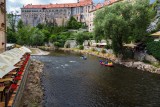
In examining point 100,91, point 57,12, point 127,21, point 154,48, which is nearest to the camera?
point 100,91

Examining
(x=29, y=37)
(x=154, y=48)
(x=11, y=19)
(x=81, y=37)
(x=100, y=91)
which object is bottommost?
(x=100, y=91)

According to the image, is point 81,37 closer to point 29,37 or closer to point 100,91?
point 29,37

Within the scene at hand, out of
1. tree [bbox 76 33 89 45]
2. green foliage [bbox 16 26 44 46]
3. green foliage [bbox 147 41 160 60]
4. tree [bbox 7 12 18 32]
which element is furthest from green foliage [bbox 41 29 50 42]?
green foliage [bbox 147 41 160 60]

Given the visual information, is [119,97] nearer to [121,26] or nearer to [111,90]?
[111,90]

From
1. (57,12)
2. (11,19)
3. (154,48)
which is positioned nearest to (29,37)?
(11,19)

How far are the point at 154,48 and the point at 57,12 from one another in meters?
114

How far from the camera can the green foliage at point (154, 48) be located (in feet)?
124

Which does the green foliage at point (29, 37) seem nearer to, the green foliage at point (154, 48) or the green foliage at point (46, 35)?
the green foliage at point (46, 35)

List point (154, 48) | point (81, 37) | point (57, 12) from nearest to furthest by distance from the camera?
1. point (154, 48)
2. point (81, 37)
3. point (57, 12)

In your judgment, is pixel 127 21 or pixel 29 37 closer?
pixel 127 21

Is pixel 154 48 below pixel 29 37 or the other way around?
below

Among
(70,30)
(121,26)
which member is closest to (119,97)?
(121,26)

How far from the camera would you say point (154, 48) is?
1532 inches

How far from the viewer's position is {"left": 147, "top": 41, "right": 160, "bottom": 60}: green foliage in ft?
124
